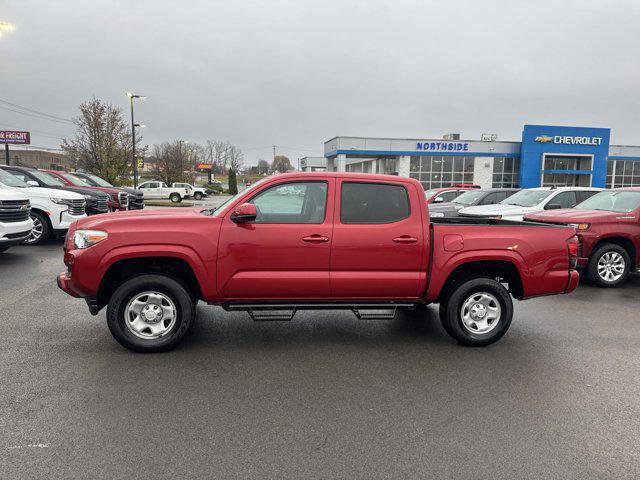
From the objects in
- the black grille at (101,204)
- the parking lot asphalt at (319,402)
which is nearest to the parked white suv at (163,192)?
the black grille at (101,204)

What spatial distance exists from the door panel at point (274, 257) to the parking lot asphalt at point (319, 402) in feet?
2.19

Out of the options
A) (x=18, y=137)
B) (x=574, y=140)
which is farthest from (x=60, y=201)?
(x=18, y=137)

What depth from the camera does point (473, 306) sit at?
5285 millimetres

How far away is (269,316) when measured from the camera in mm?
4977

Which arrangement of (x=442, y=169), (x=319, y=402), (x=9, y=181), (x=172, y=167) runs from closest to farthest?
(x=319, y=402), (x=9, y=181), (x=442, y=169), (x=172, y=167)

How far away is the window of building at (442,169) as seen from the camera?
42312mm

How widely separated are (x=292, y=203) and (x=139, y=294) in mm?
1829

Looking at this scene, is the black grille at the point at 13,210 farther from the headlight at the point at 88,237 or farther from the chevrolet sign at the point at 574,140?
the chevrolet sign at the point at 574,140

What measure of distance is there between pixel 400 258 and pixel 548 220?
5.10 metres

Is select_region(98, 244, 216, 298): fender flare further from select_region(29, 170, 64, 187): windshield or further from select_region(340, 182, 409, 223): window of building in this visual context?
select_region(29, 170, 64, 187): windshield

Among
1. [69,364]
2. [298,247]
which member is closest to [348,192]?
[298,247]

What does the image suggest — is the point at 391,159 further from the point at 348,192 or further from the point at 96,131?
the point at 348,192

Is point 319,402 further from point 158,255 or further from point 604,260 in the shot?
point 604,260

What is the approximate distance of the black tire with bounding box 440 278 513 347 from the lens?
206 inches
